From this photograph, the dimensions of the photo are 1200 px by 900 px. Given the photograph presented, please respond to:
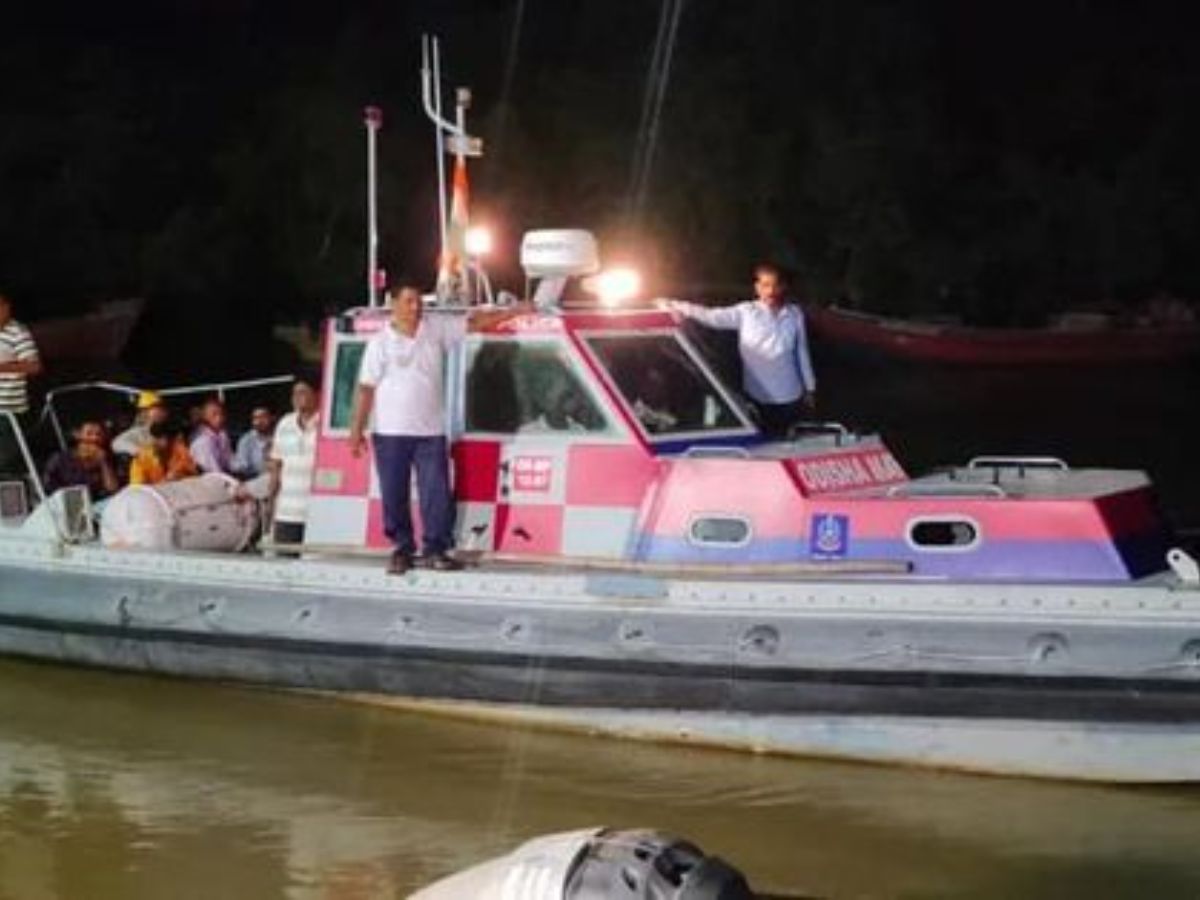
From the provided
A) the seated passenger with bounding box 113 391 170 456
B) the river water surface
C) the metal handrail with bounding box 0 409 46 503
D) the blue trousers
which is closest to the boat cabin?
the blue trousers

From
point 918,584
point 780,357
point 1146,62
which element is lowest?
point 918,584

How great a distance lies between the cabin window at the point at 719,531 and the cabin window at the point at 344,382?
195cm

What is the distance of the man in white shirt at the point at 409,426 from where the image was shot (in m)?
10.9

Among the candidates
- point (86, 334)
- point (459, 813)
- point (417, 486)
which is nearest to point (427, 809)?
point (459, 813)

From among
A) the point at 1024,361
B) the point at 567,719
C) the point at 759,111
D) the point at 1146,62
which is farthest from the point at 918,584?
the point at 1146,62

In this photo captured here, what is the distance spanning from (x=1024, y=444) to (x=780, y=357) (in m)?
16.6

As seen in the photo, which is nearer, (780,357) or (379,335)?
(379,335)

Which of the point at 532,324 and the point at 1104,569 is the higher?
the point at 532,324

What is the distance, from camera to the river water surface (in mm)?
9195

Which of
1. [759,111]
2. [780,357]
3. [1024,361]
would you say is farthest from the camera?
[759,111]

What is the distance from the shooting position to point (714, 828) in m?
9.70

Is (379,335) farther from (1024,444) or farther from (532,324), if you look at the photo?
(1024,444)

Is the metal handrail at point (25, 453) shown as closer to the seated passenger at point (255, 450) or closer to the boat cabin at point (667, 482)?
the seated passenger at point (255, 450)

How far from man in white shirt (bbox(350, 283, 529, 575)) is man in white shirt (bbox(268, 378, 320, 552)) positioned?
85cm
